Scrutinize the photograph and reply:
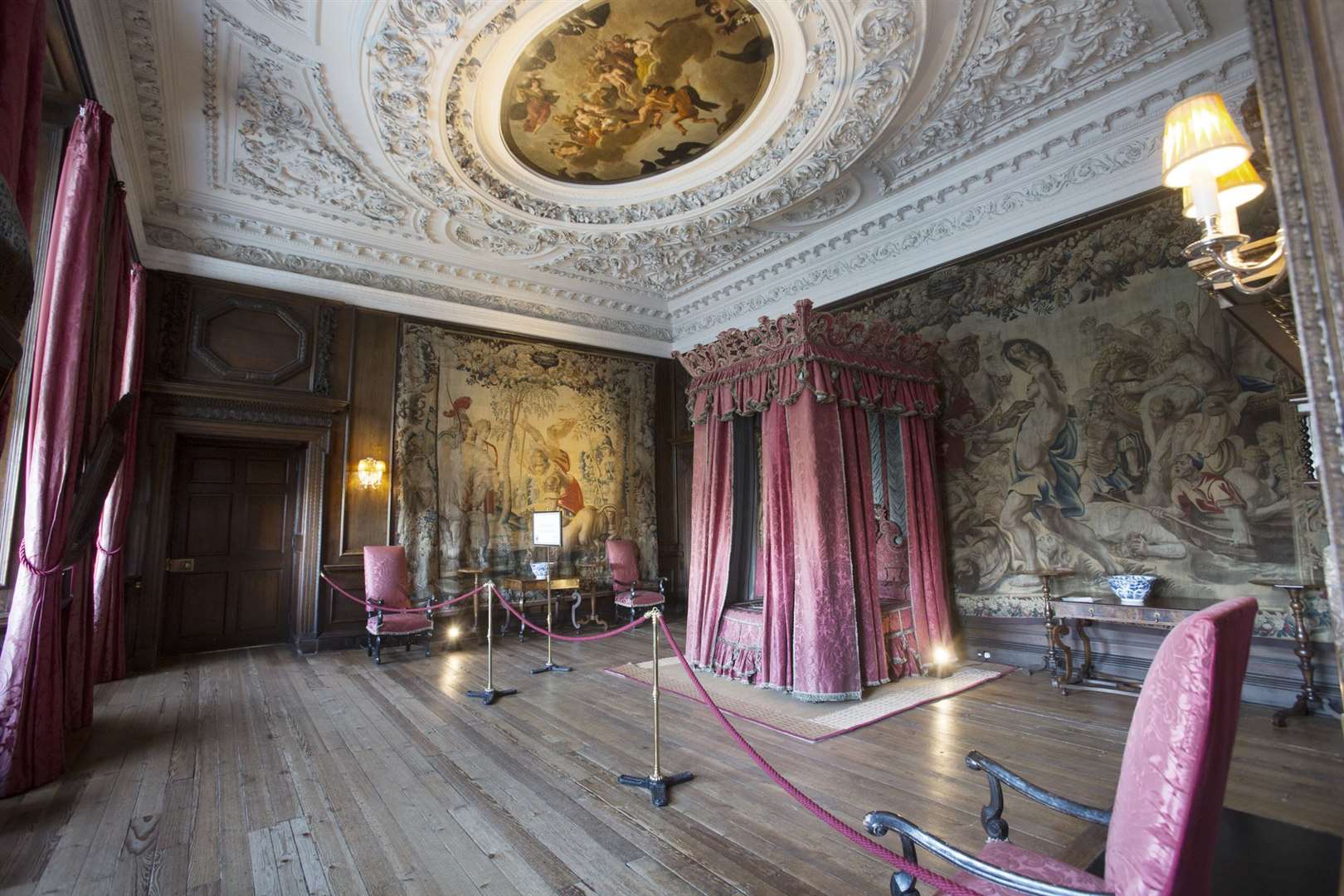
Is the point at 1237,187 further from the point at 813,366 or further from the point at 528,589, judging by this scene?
the point at 528,589

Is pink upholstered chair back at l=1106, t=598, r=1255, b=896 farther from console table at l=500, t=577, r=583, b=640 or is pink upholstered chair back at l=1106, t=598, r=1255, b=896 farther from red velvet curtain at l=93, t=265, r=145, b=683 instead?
red velvet curtain at l=93, t=265, r=145, b=683

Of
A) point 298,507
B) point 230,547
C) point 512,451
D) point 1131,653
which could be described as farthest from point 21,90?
point 1131,653

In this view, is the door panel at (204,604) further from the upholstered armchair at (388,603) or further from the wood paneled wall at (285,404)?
the upholstered armchair at (388,603)

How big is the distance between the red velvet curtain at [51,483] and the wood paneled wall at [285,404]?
298cm

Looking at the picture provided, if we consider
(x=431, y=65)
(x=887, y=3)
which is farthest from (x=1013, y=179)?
(x=431, y=65)

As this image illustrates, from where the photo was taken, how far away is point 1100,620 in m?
4.93

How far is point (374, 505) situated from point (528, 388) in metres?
2.54

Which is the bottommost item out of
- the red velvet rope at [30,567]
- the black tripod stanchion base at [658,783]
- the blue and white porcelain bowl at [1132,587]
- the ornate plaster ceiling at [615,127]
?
the black tripod stanchion base at [658,783]

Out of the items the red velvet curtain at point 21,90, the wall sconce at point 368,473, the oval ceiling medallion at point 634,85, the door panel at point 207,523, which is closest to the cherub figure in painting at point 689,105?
the oval ceiling medallion at point 634,85

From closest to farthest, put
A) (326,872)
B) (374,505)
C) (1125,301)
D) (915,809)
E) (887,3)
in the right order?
1. (326,872)
2. (915,809)
3. (887,3)
4. (1125,301)
5. (374,505)

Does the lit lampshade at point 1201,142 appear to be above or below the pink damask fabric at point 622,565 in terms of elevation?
above

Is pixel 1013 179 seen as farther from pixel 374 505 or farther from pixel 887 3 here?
pixel 374 505

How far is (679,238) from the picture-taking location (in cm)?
781

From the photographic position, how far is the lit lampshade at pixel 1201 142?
73.9 inches
